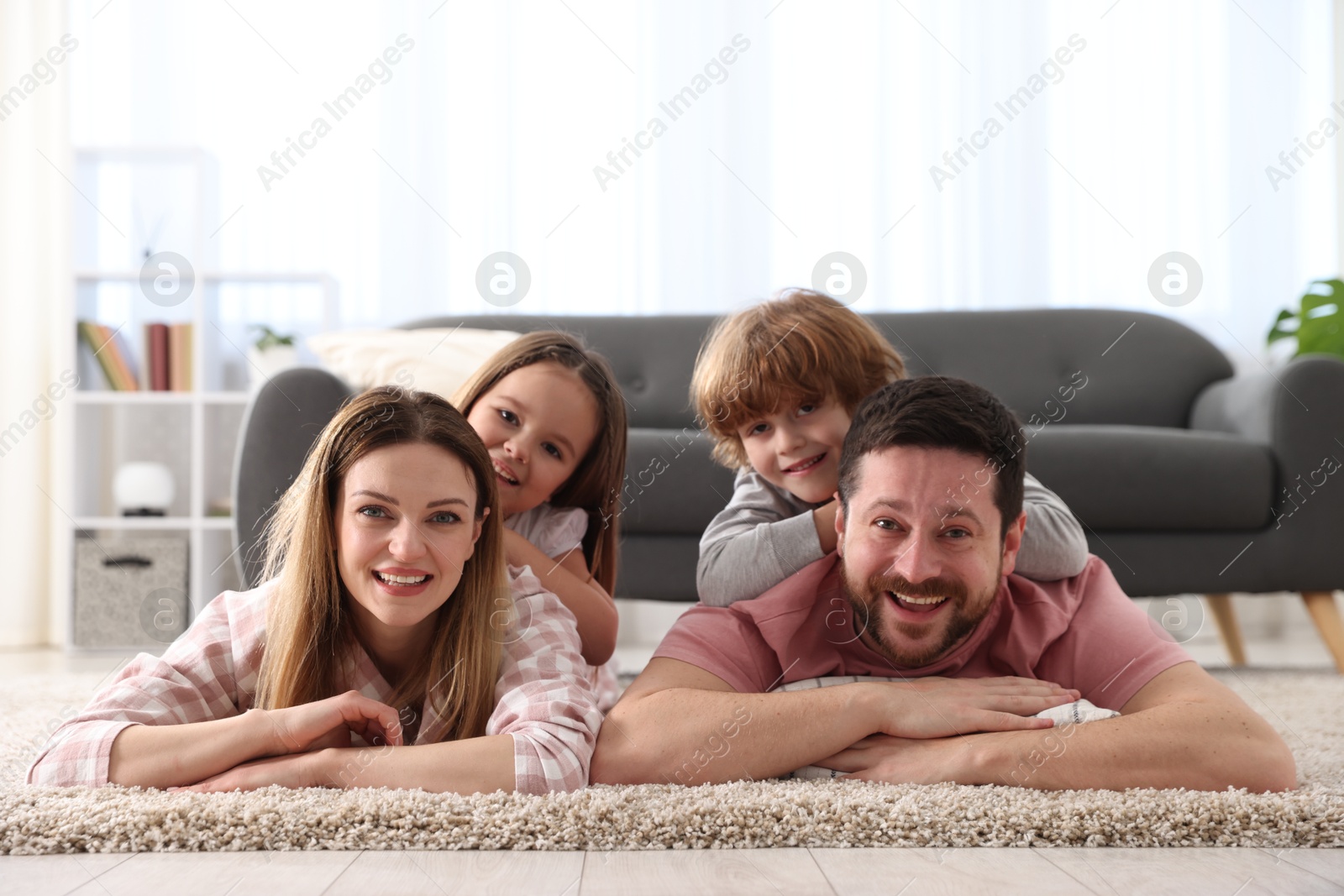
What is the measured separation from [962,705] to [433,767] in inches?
22.3

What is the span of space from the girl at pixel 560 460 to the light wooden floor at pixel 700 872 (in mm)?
614

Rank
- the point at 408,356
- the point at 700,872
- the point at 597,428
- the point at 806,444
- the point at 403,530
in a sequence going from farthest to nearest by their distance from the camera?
the point at 408,356
the point at 597,428
the point at 806,444
the point at 403,530
the point at 700,872

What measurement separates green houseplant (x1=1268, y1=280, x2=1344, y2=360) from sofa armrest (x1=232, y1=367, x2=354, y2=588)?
2702 millimetres

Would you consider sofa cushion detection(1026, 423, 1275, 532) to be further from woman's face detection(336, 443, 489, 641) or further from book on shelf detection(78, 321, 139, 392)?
book on shelf detection(78, 321, 139, 392)

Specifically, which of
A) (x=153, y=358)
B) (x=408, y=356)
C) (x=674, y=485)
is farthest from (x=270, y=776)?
(x=153, y=358)

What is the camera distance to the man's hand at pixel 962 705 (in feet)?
3.77

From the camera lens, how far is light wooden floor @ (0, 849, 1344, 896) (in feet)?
2.69

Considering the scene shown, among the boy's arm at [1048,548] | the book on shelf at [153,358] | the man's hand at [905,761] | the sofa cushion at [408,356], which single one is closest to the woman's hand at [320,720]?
the man's hand at [905,761]

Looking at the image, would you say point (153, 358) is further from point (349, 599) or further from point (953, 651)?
point (953, 651)

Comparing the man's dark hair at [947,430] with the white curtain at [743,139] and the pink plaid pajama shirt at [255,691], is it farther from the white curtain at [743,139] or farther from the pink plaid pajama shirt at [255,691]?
the white curtain at [743,139]

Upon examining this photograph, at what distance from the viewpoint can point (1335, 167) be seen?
11.6 feet

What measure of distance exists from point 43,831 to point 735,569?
0.82 metres

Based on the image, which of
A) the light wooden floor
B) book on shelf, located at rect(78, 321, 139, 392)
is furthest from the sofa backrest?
the light wooden floor

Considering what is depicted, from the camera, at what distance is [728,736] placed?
1.14 meters
